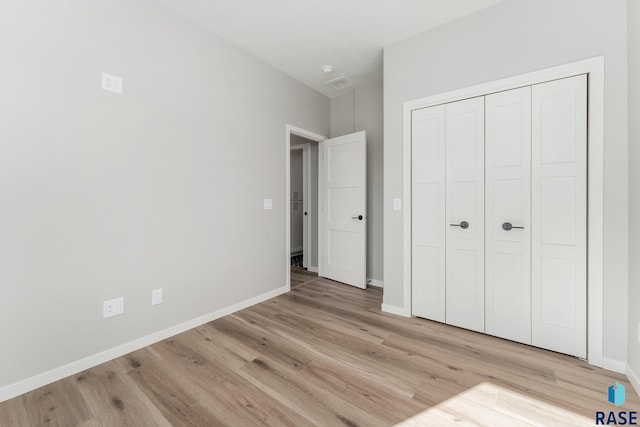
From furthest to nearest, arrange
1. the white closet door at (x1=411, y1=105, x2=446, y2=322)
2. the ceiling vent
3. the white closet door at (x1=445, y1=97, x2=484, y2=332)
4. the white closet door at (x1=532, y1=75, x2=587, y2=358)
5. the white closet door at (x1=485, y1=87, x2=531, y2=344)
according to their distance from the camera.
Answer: the ceiling vent < the white closet door at (x1=411, y1=105, x2=446, y2=322) < the white closet door at (x1=445, y1=97, x2=484, y2=332) < the white closet door at (x1=485, y1=87, x2=531, y2=344) < the white closet door at (x1=532, y1=75, x2=587, y2=358)

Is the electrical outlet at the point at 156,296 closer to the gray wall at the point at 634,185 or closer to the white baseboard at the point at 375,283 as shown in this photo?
the white baseboard at the point at 375,283

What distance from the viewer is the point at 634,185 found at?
168cm

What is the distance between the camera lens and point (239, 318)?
2.69 meters

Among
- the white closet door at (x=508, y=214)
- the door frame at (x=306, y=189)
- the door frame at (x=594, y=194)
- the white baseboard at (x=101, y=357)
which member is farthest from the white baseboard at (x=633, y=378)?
the door frame at (x=306, y=189)

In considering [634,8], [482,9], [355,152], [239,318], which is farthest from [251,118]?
[634,8]

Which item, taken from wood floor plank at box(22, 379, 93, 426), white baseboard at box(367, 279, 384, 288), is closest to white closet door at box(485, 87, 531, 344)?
white baseboard at box(367, 279, 384, 288)

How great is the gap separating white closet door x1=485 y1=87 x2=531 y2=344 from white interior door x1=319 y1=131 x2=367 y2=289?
5.03ft

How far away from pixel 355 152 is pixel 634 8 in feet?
8.14

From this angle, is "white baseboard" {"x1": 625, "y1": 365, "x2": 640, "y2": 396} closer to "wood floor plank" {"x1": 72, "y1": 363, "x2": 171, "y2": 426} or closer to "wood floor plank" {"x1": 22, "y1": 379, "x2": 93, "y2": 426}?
"wood floor plank" {"x1": 72, "y1": 363, "x2": 171, "y2": 426}

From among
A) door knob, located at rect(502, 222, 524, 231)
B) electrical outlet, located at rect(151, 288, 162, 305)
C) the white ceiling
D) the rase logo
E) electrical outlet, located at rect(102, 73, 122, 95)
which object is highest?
the white ceiling

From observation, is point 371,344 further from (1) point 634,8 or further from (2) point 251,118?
(1) point 634,8

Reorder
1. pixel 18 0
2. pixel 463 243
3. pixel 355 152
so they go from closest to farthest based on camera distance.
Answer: pixel 18 0 → pixel 463 243 → pixel 355 152

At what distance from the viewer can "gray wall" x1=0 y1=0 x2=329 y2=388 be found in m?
1.63

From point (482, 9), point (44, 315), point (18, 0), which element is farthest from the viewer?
point (482, 9)
